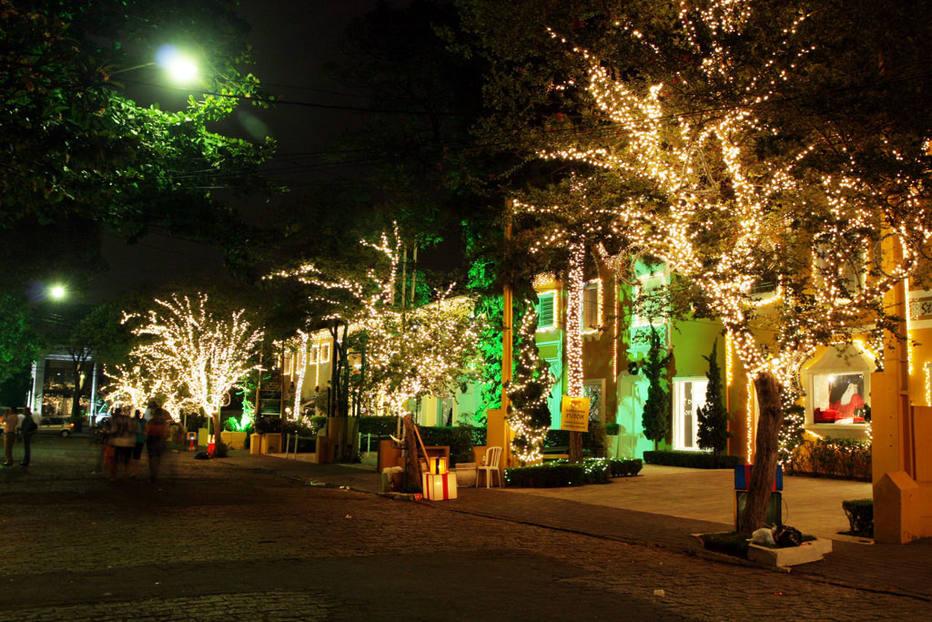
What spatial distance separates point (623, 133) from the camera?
12.6 meters

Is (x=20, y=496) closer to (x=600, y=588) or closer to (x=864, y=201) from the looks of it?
(x=600, y=588)

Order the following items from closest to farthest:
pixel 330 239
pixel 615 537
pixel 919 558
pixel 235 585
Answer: pixel 235 585, pixel 919 558, pixel 615 537, pixel 330 239

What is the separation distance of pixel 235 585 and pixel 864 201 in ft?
28.8

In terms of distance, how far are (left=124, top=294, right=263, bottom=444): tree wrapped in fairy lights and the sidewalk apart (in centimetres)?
1258

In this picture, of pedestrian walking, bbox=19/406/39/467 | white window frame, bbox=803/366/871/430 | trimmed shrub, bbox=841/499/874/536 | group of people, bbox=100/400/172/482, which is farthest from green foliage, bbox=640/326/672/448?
pedestrian walking, bbox=19/406/39/467

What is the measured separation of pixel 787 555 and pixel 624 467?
10.7m

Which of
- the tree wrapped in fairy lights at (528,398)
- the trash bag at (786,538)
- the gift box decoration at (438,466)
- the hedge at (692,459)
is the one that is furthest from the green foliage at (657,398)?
the trash bag at (786,538)

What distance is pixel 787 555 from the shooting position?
957cm

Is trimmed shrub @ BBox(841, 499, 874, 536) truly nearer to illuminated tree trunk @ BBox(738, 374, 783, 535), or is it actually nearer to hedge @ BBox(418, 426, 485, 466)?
illuminated tree trunk @ BBox(738, 374, 783, 535)

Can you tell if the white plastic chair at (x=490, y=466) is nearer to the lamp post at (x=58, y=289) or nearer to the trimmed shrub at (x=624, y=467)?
the trimmed shrub at (x=624, y=467)

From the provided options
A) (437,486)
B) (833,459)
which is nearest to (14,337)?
(437,486)

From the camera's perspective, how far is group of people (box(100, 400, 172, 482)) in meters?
19.3

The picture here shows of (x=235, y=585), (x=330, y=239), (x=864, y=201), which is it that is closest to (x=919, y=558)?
(x=864, y=201)

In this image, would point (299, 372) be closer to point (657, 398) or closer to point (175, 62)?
point (657, 398)
